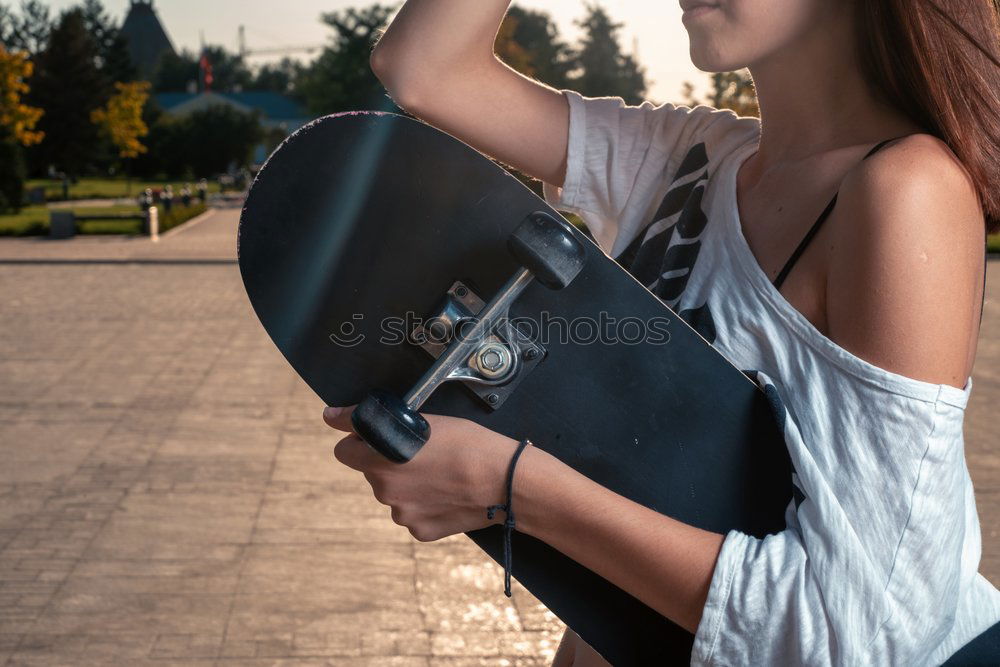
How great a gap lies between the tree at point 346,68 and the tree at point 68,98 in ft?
37.2

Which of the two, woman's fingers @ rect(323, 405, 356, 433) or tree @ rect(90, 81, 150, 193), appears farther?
tree @ rect(90, 81, 150, 193)

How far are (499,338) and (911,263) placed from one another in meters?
0.43

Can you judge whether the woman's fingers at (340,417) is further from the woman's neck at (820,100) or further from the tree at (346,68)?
the tree at (346,68)

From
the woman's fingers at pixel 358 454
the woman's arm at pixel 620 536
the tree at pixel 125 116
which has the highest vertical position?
the woman's fingers at pixel 358 454

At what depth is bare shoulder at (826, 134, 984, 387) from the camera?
1.00m

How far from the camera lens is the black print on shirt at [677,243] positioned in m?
1.29

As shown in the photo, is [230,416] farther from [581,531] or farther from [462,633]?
[581,531]

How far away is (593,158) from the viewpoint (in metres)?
1.51

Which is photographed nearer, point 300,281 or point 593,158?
point 300,281

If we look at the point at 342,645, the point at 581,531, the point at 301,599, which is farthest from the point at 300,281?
the point at 301,599

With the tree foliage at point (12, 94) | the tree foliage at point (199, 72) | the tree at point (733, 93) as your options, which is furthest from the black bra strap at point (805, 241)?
the tree foliage at point (199, 72)

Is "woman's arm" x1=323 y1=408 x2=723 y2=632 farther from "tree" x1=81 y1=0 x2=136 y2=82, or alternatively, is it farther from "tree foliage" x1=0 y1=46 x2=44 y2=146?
"tree" x1=81 y1=0 x2=136 y2=82

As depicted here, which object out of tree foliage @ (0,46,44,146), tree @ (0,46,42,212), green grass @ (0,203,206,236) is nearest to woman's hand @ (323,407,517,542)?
green grass @ (0,203,206,236)

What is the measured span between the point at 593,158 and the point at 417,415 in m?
0.57
